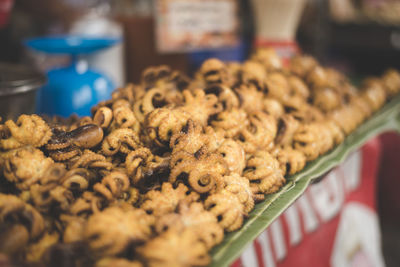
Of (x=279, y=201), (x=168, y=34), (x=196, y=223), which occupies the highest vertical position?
(x=168, y=34)

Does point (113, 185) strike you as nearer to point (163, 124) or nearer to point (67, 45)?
point (163, 124)

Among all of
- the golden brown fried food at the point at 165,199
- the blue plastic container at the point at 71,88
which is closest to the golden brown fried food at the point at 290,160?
the golden brown fried food at the point at 165,199

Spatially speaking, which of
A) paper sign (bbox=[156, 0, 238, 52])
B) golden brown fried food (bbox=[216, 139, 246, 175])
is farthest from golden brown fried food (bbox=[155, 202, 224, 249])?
paper sign (bbox=[156, 0, 238, 52])

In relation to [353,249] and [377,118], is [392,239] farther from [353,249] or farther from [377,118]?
[377,118]

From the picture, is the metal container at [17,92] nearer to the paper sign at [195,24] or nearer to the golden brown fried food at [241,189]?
the golden brown fried food at [241,189]

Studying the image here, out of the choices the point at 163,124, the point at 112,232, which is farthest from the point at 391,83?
the point at 112,232

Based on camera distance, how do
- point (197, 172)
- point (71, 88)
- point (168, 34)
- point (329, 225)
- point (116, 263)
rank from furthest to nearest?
1. point (168, 34)
2. point (71, 88)
3. point (329, 225)
4. point (197, 172)
5. point (116, 263)

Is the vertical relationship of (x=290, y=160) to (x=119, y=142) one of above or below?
below
